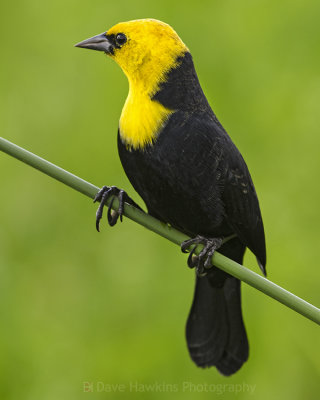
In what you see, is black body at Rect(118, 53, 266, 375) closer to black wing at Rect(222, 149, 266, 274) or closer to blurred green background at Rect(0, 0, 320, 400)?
black wing at Rect(222, 149, 266, 274)

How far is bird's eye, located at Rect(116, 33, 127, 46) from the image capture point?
282 cm

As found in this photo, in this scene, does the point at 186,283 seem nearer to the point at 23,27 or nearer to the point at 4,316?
the point at 4,316

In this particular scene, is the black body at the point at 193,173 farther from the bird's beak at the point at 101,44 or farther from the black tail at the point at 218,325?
the black tail at the point at 218,325

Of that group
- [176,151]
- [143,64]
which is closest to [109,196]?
[176,151]

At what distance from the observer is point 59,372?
10.4 feet

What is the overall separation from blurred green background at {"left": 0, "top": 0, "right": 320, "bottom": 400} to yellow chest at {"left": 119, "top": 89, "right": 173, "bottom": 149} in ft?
2.52

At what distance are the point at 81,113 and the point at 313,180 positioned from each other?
110 centimetres

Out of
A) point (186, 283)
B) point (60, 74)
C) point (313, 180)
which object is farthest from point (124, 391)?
point (60, 74)

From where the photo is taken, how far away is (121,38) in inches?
111

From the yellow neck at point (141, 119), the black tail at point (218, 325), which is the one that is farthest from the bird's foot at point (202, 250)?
the black tail at point (218, 325)

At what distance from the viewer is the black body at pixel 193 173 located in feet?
8.83

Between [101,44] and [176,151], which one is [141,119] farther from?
[101,44]

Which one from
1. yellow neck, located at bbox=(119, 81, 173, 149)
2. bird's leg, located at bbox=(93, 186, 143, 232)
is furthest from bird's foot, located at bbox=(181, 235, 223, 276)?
yellow neck, located at bbox=(119, 81, 173, 149)

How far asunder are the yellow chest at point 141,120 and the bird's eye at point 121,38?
21 cm
